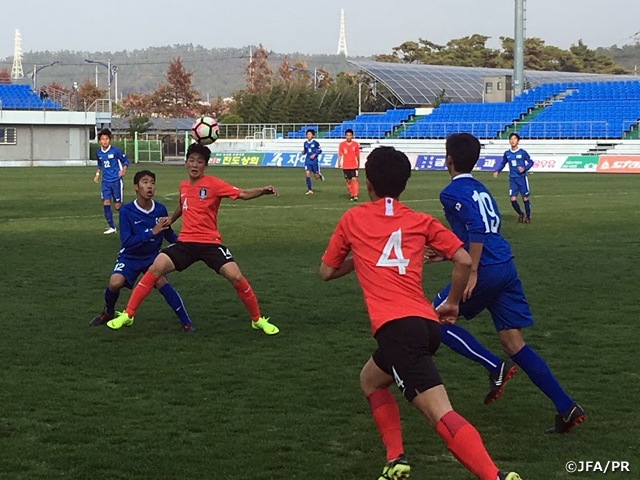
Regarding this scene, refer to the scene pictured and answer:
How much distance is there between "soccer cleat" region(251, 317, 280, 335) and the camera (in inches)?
366

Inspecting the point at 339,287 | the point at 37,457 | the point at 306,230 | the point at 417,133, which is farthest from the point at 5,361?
the point at 417,133

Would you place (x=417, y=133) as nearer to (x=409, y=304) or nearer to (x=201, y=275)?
(x=201, y=275)

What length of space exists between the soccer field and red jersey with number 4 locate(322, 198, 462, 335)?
104 cm

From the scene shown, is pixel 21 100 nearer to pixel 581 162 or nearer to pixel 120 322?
pixel 581 162

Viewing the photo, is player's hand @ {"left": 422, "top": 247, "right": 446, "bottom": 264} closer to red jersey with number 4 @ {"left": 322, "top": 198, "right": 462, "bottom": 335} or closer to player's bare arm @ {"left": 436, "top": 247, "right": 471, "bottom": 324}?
player's bare arm @ {"left": 436, "top": 247, "right": 471, "bottom": 324}

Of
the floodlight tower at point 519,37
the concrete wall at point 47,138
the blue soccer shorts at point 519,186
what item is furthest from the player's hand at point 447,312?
the concrete wall at point 47,138

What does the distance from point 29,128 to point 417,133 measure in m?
23.0

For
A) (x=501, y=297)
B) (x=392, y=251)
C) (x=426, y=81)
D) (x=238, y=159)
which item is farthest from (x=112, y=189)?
(x=426, y=81)

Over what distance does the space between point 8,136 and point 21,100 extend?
4120 millimetres

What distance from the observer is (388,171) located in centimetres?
490

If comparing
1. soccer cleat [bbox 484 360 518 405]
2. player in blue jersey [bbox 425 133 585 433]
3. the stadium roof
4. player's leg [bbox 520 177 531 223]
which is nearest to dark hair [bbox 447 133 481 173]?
player in blue jersey [bbox 425 133 585 433]

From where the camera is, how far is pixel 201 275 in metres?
13.2

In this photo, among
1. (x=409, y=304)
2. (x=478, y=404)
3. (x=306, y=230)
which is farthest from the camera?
(x=306, y=230)

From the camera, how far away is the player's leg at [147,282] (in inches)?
360
